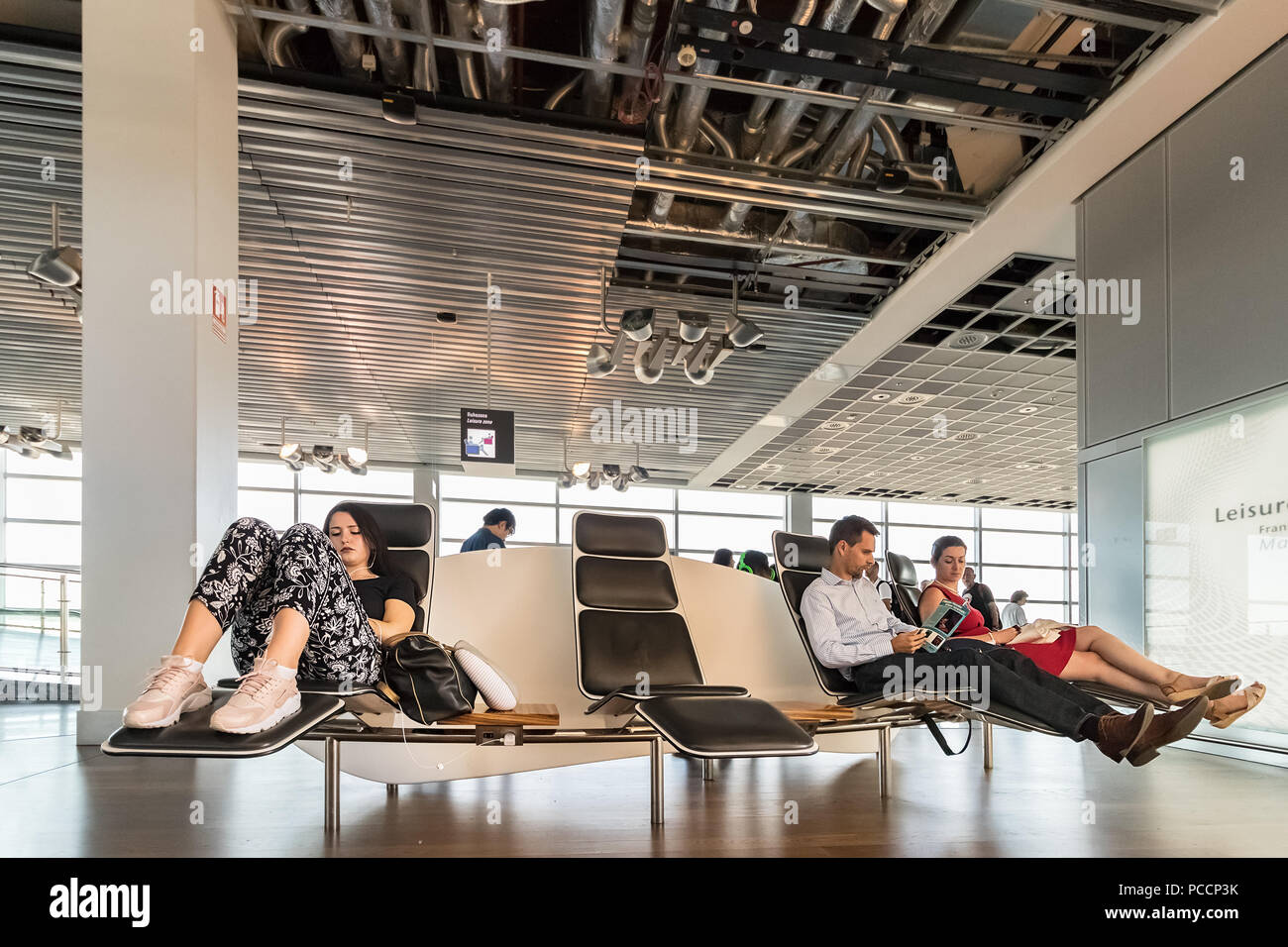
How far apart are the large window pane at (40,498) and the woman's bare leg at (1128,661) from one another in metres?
14.4

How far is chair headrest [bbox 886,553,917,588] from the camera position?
4.49 meters

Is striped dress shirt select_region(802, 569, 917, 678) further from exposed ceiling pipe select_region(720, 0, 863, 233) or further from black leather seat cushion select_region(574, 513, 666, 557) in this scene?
exposed ceiling pipe select_region(720, 0, 863, 233)

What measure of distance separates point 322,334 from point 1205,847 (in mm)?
8041

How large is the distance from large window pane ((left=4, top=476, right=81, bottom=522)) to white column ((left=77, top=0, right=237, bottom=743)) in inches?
444

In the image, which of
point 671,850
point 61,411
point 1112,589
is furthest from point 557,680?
point 61,411

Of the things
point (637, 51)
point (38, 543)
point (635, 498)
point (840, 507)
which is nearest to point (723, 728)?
point (637, 51)

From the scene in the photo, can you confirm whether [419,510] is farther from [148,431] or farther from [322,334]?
[322,334]

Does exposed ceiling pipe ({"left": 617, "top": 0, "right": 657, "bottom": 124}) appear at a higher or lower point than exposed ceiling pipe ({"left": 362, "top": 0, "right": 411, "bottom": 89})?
lower

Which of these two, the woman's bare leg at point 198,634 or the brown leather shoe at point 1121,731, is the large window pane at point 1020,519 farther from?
the woman's bare leg at point 198,634

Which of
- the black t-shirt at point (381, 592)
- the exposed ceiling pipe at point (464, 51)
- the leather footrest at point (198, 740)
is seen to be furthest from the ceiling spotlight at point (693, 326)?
the leather footrest at point (198, 740)

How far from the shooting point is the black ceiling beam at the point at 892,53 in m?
4.34

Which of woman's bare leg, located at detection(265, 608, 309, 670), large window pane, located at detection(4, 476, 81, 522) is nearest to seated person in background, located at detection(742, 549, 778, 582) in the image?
woman's bare leg, located at detection(265, 608, 309, 670)

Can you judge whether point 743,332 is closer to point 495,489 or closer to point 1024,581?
point 495,489

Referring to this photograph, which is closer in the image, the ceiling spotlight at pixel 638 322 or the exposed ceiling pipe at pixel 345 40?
the exposed ceiling pipe at pixel 345 40
